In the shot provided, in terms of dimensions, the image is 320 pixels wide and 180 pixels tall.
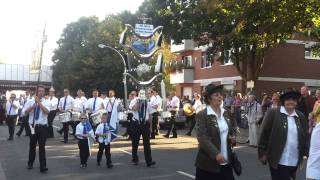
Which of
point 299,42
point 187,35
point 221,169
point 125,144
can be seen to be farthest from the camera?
point 299,42

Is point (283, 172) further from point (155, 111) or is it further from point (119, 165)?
point (155, 111)

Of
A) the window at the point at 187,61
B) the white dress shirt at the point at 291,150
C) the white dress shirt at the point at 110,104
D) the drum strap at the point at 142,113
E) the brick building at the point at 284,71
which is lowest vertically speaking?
the white dress shirt at the point at 291,150

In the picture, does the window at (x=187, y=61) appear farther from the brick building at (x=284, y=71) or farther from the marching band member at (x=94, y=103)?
the marching band member at (x=94, y=103)

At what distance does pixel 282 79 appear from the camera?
40406 millimetres

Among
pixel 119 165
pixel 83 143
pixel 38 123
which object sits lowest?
pixel 119 165

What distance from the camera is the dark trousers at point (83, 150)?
13.0 meters

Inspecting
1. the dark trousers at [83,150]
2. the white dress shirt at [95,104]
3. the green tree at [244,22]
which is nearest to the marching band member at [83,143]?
the dark trousers at [83,150]

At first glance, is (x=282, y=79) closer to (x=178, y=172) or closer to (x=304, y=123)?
(x=178, y=172)

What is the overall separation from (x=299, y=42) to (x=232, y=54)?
9143mm

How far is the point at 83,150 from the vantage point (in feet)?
43.0

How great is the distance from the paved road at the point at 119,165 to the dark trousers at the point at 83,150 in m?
0.22

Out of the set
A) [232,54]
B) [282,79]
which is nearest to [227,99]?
[232,54]

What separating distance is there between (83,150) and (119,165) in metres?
0.98

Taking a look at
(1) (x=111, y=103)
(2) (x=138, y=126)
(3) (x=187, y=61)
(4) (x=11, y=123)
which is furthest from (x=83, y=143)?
(3) (x=187, y=61)
